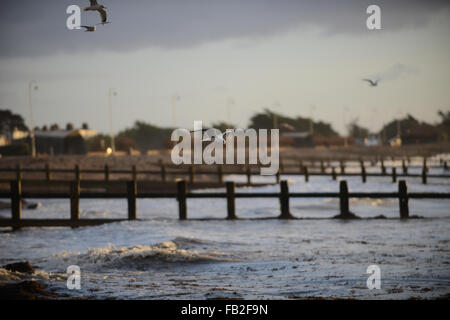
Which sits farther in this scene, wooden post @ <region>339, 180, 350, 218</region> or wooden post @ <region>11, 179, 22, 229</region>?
wooden post @ <region>339, 180, 350, 218</region>

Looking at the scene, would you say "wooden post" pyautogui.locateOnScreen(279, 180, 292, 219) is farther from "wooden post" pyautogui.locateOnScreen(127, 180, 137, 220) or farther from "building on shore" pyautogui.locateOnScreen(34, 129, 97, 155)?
"building on shore" pyautogui.locateOnScreen(34, 129, 97, 155)

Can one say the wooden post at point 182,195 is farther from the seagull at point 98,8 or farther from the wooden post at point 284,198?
the seagull at point 98,8

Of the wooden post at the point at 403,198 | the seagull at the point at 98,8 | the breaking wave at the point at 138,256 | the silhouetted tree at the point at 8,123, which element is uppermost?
the silhouetted tree at the point at 8,123

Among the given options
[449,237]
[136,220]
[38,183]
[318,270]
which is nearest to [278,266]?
[318,270]

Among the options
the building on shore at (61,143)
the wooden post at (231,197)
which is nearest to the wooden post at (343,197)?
the wooden post at (231,197)

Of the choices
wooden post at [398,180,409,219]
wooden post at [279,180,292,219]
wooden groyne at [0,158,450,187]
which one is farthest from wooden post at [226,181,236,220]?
wooden groyne at [0,158,450,187]

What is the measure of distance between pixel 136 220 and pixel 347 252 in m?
6.69

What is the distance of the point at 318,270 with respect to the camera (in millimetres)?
9570

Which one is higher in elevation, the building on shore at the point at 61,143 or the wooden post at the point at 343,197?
the building on shore at the point at 61,143

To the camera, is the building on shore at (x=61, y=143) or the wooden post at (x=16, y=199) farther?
the building on shore at (x=61, y=143)

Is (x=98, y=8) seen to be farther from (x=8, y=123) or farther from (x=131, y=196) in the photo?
(x=8, y=123)

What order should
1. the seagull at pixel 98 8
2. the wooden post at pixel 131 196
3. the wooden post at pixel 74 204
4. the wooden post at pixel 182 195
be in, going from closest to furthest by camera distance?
the seagull at pixel 98 8, the wooden post at pixel 74 204, the wooden post at pixel 131 196, the wooden post at pixel 182 195

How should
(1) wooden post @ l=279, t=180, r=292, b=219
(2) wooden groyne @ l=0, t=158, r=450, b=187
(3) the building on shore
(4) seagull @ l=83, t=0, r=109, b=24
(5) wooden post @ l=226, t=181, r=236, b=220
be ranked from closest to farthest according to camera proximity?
1. (4) seagull @ l=83, t=0, r=109, b=24
2. (5) wooden post @ l=226, t=181, r=236, b=220
3. (1) wooden post @ l=279, t=180, r=292, b=219
4. (2) wooden groyne @ l=0, t=158, r=450, b=187
5. (3) the building on shore
